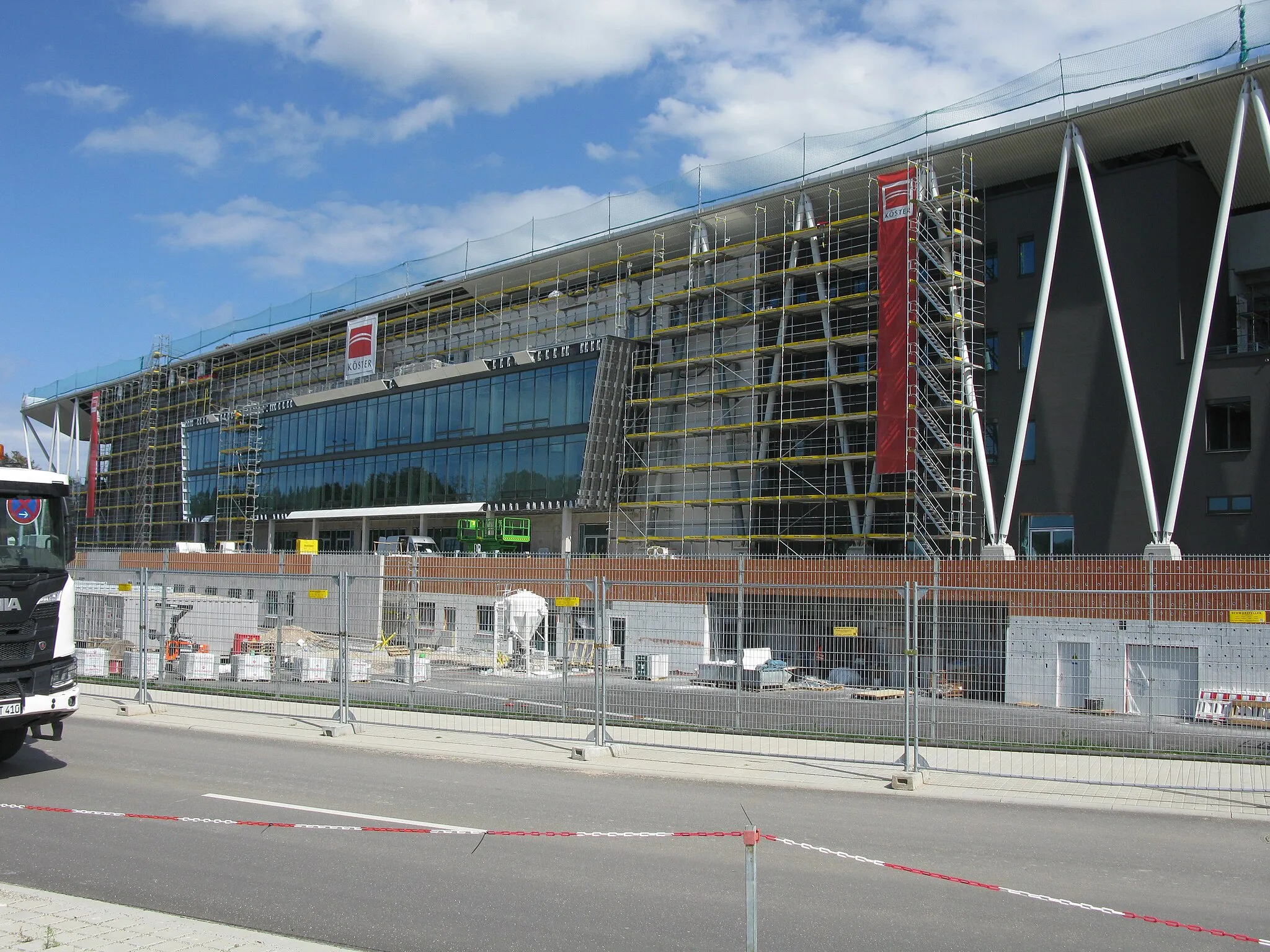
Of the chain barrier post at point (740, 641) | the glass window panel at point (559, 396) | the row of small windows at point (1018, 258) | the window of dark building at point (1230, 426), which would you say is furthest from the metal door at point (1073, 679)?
the glass window panel at point (559, 396)

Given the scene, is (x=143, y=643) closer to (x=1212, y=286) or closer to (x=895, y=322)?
(x=895, y=322)

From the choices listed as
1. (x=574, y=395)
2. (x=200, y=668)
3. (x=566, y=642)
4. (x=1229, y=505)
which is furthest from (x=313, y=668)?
(x=1229, y=505)

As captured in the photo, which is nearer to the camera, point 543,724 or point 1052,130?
point 543,724

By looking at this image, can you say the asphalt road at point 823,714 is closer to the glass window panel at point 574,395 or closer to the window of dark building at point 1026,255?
the window of dark building at point 1026,255

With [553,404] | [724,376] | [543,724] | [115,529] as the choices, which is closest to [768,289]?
[724,376]

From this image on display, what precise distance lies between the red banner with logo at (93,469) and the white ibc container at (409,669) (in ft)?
258

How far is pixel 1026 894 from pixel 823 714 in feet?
20.3

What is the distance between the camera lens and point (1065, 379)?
35.7 m

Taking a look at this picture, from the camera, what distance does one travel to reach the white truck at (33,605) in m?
11.2

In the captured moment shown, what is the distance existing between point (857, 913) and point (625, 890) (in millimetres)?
1661

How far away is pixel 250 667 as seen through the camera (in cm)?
1991

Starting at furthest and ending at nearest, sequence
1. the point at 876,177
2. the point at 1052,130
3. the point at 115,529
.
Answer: the point at 115,529 < the point at 876,177 < the point at 1052,130

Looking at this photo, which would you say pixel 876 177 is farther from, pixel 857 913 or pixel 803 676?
pixel 857 913

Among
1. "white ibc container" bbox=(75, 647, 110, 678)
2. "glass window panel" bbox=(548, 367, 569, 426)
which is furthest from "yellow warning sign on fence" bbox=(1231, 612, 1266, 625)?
"glass window panel" bbox=(548, 367, 569, 426)
